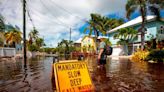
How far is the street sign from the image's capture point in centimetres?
468

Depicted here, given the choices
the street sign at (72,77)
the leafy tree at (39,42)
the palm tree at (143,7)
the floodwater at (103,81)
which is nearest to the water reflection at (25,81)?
the floodwater at (103,81)

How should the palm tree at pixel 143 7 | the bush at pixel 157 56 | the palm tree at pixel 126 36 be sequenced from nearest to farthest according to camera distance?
the bush at pixel 157 56, the palm tree at pixel 143 7, the palm tree at pixel 126 36

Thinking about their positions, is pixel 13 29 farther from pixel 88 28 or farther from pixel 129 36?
pixel 129 36

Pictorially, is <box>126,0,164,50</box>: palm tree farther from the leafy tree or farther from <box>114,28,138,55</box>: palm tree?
the leafy tree

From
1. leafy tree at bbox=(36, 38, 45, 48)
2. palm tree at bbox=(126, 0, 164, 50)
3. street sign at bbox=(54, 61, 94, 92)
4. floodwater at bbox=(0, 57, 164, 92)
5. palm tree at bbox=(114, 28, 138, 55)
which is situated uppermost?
palm tree at bbox=(126, 0, 164, 50)

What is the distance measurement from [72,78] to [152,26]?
3142cm

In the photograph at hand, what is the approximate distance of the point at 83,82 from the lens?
502cm

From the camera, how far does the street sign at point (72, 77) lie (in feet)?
15.3

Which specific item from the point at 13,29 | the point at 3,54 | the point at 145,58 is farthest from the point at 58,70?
the point at 13,29

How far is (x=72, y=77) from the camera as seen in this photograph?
15.9 feet

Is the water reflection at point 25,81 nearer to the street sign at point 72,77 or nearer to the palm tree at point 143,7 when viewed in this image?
the street sign at point 72,77

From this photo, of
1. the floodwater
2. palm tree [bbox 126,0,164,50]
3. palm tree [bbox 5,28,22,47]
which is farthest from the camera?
palm tree [bbox 5,28,22,47]

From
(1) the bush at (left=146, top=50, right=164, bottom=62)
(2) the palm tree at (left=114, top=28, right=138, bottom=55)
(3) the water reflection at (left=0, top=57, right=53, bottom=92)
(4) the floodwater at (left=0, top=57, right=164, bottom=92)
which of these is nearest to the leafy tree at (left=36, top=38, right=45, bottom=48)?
(2) the palm tree at (left=114, top=28, right=138, bottom=55)

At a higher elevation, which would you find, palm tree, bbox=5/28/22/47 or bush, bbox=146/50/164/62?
palm tree, bbox=5/28/22/47
